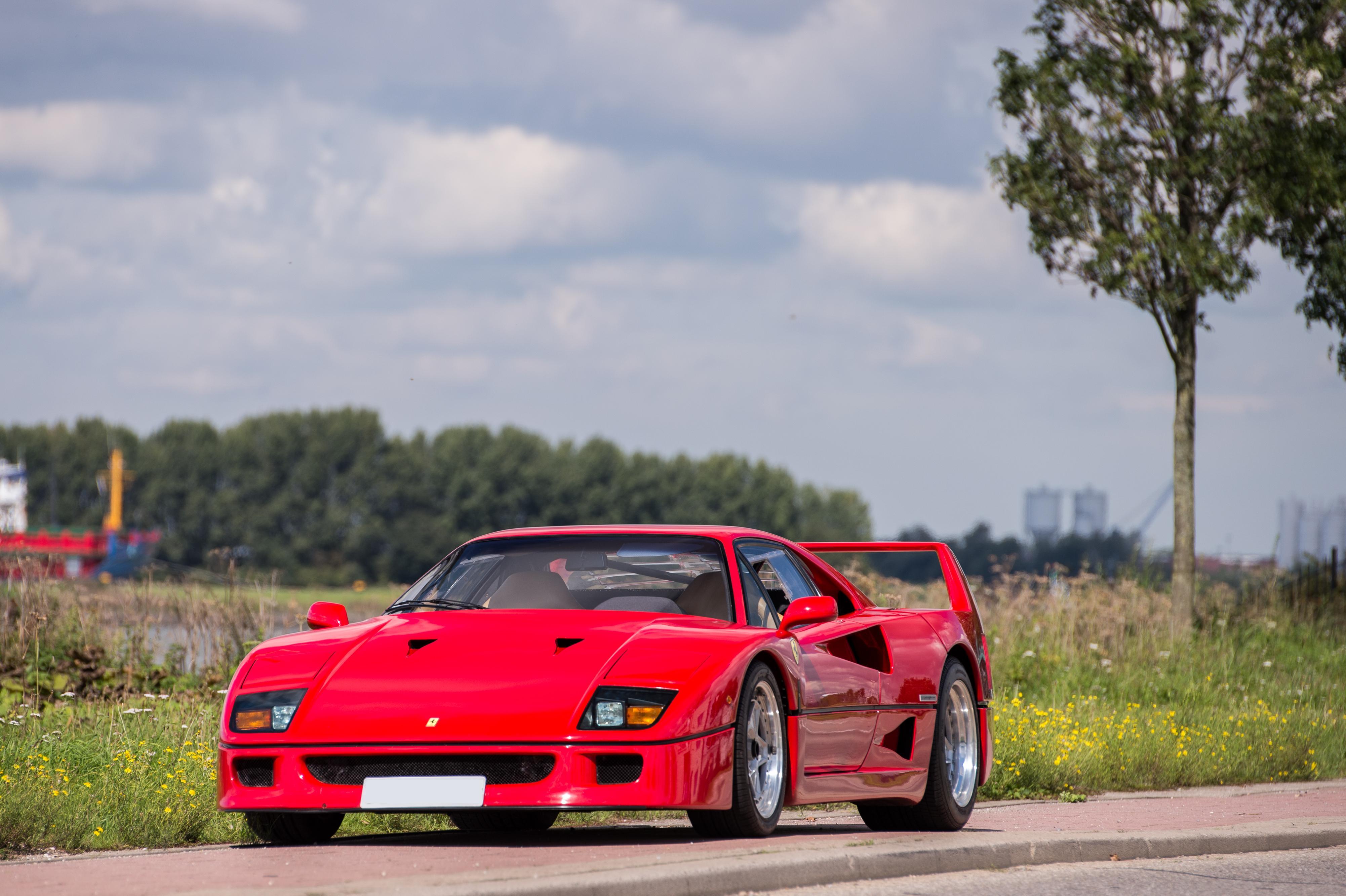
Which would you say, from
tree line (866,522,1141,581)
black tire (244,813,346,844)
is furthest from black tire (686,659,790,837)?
tree line (866,522,1141,581)

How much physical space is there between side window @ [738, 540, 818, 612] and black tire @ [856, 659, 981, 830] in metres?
0.91

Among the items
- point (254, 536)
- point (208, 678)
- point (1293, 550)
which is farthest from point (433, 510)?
point (208, 678)

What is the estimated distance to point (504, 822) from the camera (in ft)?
28.2

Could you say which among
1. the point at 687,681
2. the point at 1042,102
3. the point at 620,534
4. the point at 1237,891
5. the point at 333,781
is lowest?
the point at 1237,891

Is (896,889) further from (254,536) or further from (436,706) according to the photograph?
(254,536)

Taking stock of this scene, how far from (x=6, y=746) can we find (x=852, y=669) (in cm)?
465

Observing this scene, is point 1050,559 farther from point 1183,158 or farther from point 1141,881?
point 1141,881

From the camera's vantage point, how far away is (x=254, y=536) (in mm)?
120438

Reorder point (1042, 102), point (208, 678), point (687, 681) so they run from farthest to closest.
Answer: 1. point (1042, 102)
2. point (208, 678)
3. point (687, 681)

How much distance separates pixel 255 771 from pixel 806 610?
7.29 feet

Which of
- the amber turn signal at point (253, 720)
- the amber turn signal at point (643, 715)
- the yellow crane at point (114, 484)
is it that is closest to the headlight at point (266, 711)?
the amber turn signal at point (253, 720)

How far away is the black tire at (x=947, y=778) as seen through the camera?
8.21 meters

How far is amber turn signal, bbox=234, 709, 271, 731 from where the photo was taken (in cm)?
643

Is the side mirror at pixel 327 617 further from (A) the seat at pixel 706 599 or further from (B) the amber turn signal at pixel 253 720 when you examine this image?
(A) the seat at pixel 706 599
